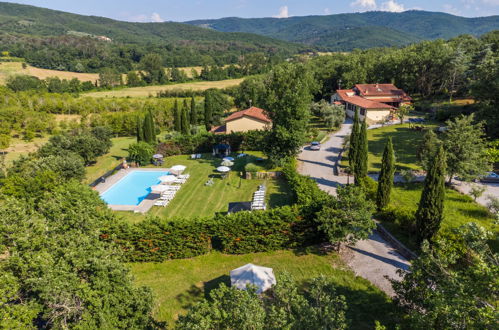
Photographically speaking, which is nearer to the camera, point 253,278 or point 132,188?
point 253,278

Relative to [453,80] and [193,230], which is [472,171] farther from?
[453,80]

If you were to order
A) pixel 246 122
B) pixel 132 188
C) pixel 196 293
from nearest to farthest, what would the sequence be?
pixel 196 293 < pixel 132 188 < pixel 246 122

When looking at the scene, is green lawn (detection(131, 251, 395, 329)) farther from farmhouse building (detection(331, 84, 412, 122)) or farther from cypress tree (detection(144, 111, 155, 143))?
farmhouse building (detection(331, 84, 412, 122))

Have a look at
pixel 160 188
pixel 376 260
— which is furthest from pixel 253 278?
pixel 160 188

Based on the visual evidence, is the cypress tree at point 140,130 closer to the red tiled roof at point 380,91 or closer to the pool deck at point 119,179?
the pool deck at point 119,179

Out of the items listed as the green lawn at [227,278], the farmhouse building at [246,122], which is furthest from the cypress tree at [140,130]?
the green lawn at [227,278]

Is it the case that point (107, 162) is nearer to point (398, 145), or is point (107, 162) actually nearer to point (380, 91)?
point (398, 145)

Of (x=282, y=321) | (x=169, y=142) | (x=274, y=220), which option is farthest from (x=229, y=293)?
(x=169, y=142)
